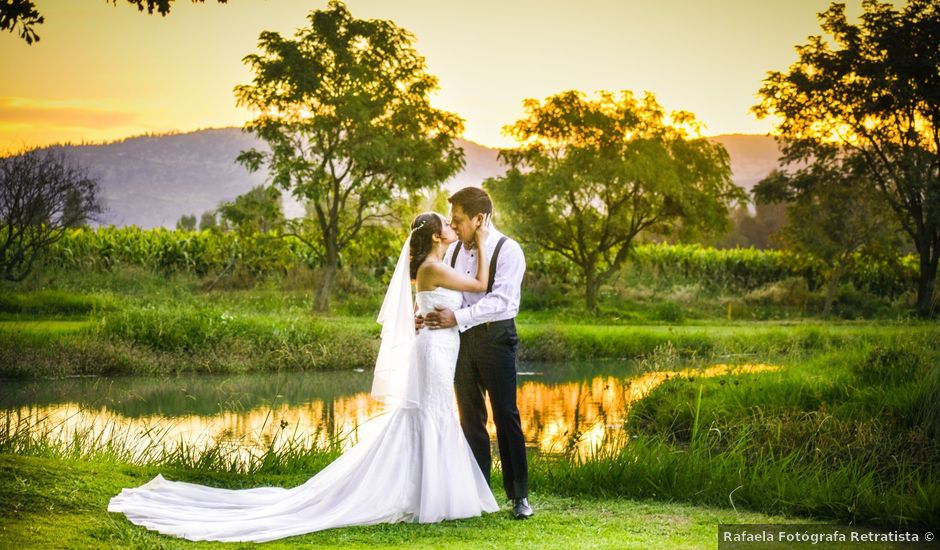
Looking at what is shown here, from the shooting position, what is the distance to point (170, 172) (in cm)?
6512

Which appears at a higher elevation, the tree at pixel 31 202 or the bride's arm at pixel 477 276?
the tree at pixel 31 202

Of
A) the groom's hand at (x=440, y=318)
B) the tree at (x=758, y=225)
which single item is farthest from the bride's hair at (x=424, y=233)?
the tree at (x=758, y=225)

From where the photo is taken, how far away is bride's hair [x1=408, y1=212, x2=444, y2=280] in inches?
261

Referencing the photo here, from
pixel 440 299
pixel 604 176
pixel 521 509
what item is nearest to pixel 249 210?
pixel 604 176

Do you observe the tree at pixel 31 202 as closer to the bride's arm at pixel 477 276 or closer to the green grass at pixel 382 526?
the green grass at pixel 382 526

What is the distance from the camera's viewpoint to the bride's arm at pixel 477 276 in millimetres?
6541

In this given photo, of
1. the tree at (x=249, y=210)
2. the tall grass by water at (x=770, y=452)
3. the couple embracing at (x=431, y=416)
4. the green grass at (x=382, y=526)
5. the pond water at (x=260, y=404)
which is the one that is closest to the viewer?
the green grass at (x=382, y=526)

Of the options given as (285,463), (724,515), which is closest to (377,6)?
(285,463)

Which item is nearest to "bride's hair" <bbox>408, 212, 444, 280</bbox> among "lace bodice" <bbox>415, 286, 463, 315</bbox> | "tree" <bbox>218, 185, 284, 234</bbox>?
"lace bodice" <bbox>415, 286, 463, 315</bbox>

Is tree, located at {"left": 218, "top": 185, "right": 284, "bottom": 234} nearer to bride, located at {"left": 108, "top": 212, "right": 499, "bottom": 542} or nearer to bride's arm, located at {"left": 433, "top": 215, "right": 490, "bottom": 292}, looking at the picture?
bride, located at {"left": 108, "top": 212, "right": 499, "bottom": 542}

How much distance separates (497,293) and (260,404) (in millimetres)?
8536

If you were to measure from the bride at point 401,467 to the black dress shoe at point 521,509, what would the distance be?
0.15 meters

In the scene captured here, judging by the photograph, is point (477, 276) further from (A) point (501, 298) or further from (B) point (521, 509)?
(B) point (521, 509)

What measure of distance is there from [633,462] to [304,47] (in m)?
19.3
